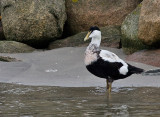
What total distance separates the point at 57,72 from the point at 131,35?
85.5 inches

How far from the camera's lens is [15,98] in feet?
29.6

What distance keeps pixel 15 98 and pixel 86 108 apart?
163cm

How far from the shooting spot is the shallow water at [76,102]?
7.49 metres

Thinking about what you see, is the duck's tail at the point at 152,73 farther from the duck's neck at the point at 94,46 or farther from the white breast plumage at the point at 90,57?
the white breast plumage at the point at 90,57

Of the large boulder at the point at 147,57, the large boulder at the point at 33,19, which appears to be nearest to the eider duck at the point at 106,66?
the large boulder at the point at 147,57

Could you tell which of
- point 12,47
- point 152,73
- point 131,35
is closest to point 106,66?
point 152,73

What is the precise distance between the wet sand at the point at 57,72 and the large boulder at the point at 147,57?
0.19 m

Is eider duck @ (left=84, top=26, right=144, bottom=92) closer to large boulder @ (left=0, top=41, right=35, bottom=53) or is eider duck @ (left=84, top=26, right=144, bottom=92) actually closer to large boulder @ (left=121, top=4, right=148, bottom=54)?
large boulder @ (left=121, top=4, right=148, bottom=54)

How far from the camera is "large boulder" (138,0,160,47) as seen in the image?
1171 centimetres

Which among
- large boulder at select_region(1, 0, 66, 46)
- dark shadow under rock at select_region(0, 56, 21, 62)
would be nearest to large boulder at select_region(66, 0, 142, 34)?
large boulder at select_region(1, 0, 66, 46)

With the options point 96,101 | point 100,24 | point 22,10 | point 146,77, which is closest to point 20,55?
point 22,10

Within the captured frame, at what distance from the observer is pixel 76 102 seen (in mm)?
8484

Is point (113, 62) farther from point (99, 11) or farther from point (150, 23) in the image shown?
point (99, 11)

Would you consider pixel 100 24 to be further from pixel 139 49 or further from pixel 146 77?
pixel 146 77
